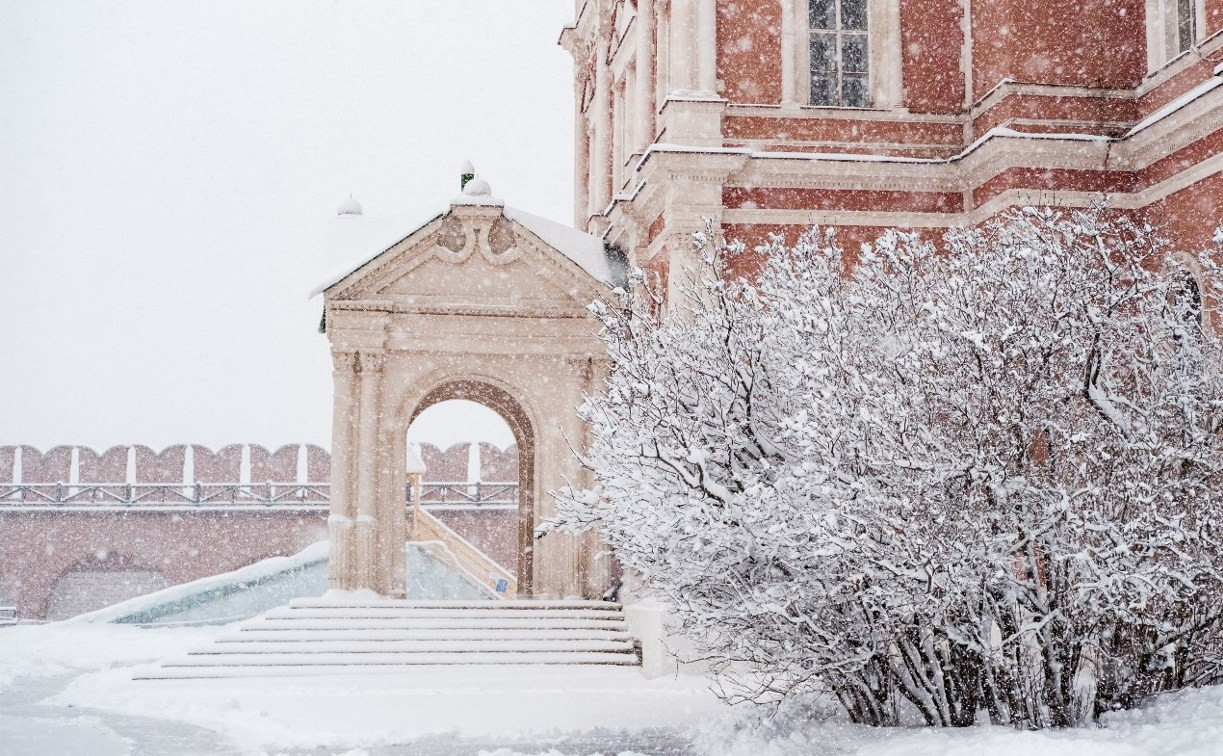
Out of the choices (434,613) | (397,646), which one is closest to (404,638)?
(397,646)

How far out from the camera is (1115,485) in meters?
8.41

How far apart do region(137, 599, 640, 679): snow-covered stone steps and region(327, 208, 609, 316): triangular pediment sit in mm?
4255

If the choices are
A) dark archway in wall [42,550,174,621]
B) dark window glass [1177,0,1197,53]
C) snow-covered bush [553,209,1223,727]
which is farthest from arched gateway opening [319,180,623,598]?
dark archway in wall [42,550,174,621]

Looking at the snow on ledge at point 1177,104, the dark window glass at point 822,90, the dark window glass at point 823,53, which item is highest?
the dark window glass at point 823,53

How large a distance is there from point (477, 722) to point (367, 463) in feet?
22.2

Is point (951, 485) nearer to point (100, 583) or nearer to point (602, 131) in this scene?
point (602, 131)

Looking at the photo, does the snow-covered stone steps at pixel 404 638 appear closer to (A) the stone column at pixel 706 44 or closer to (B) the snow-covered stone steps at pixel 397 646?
(B) the snow-covered stone steps at pixel 397 646

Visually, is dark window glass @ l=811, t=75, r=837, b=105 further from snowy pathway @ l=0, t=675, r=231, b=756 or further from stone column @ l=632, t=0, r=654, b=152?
snowy pathway @ l=0, t=675, r=231, b=756

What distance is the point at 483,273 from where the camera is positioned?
60.1 ft

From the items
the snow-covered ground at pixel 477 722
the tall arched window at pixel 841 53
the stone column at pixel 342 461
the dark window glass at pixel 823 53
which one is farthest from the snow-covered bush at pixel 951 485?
the stone column at pixel 342 461

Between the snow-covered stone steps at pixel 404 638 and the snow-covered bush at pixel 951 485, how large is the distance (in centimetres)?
638

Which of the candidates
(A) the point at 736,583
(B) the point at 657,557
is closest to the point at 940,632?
(A) the point at 736,583

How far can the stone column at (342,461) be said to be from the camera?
17.7m

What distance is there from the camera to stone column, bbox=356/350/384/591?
Result: 1767 cm
